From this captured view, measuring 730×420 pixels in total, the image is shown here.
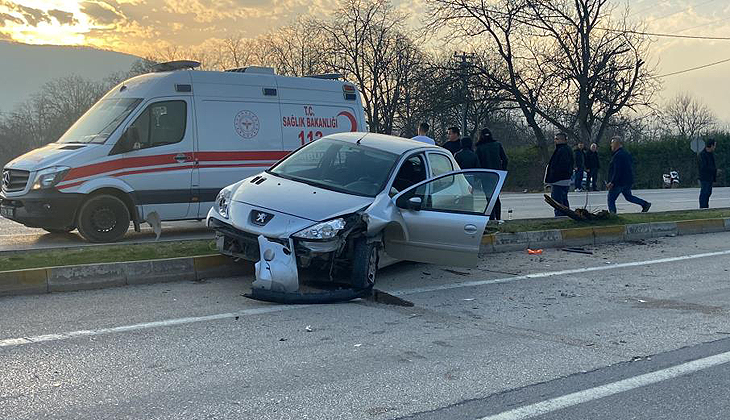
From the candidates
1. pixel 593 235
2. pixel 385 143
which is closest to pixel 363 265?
pixel 385 143

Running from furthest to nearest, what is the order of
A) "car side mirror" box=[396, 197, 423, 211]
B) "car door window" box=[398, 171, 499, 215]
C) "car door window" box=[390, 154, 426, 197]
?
"car door window" box=[390, 154, 426, 197], "car door window" box=[398, 171, 499, 215], "car side mirror" box=[396, 197, 423, 211]

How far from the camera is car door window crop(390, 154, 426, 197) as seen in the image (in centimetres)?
775

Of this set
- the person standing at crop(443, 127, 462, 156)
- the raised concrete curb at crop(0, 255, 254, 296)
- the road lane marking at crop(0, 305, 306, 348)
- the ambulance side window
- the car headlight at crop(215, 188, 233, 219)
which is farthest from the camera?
the person standing at crop(443, 127, 462, 156)

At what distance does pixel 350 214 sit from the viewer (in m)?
6.78

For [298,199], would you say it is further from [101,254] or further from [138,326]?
[101,254]

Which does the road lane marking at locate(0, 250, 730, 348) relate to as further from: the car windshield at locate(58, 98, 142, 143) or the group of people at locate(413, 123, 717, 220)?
the car windshield at locate(58, 98, 142, 143)

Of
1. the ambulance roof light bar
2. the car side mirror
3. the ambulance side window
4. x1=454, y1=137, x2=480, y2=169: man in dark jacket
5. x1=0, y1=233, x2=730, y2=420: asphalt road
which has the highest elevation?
the ambulance roof light bar

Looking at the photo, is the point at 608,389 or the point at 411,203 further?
the point at 411,203

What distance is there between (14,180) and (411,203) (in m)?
5.68

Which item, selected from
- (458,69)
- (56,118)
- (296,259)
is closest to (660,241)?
(296,259)

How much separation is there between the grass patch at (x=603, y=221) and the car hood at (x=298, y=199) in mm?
3962

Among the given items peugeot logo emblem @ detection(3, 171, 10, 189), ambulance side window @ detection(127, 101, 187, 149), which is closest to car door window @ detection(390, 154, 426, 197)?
ambulance side window @ detection(127, 101, 187, 149)

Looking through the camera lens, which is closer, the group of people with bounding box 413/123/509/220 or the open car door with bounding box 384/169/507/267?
the open car door with bounding box 384/169/507/267

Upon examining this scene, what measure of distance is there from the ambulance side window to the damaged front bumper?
3.90m
